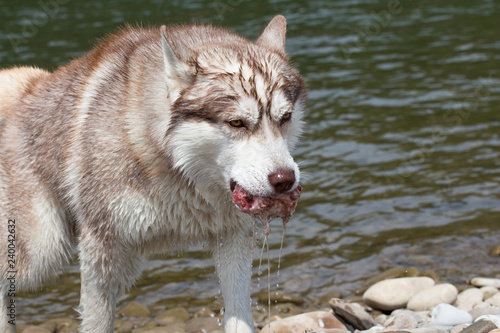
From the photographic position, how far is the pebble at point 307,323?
5.82 m

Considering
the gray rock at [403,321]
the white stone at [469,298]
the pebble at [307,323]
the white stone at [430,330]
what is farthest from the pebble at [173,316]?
the white stone at [469,298]

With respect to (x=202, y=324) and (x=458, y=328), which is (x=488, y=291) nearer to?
(x=458, y=328)

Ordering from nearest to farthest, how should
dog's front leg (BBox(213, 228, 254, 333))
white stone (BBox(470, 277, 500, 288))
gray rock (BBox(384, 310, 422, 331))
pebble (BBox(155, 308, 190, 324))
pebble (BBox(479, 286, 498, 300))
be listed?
dog's front leg (BBox(213, 228, 254, 333)), gray rock (BBox(384, 310, 422, 331)), pebble (BBox(479, 286, 498, 300)), pebble (BBox(155, 308, 190, 324)), white stone (BBox(470, 277, 500, 288))

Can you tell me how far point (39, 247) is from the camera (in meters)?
5.27

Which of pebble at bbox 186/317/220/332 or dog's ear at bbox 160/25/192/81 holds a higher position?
dog's ear at bbox 160/25/192/81

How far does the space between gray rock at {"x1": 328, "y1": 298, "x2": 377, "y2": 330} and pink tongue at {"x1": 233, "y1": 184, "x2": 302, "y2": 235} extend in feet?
5.86

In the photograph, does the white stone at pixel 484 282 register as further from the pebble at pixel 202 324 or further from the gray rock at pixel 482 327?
the pebble at pixel 202 324

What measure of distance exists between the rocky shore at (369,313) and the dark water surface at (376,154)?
260mm

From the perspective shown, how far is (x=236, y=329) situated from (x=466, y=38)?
13390 mm

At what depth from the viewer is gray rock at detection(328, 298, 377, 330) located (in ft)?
19.3

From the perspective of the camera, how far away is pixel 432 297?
640 centimetres

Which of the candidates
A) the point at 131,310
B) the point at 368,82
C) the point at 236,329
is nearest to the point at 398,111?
the point at 368,82

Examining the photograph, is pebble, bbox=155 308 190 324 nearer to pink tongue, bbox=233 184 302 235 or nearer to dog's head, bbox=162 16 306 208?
dog's head, bbox=162 16 306 208

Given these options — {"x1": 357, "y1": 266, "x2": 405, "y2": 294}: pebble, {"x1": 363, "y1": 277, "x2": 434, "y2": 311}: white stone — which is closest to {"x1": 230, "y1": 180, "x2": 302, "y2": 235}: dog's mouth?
{"x1": 363, "y1": 277, "x2": 434, "y2": 311}: white stone
